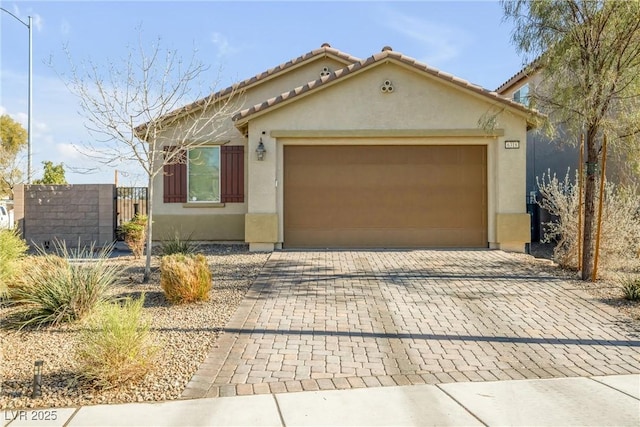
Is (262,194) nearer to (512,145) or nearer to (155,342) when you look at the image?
(512,145)

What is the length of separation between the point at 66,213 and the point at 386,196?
9755 mm

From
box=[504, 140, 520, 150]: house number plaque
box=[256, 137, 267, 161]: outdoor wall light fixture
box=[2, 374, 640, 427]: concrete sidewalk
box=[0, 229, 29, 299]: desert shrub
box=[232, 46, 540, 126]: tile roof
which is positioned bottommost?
box=[2, 374, 640, 427]: concrete sidewalk

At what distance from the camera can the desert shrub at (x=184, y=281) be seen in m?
7.60

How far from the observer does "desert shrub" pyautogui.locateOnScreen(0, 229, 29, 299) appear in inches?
308

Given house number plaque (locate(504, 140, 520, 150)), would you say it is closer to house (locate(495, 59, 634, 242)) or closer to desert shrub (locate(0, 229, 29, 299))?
house (locate(495, 59, 634, 242))

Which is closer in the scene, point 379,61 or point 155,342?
point 155,342

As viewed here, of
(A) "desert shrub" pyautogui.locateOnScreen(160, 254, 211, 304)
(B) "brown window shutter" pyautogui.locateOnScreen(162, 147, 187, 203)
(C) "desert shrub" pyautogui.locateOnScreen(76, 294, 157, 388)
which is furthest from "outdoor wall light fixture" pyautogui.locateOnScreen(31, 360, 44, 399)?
(B) "brown window shutter" pyautogui.locateOnScreen(162, 147, 187, 203)

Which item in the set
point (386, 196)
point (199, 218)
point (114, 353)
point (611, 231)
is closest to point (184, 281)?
point (114, 353)

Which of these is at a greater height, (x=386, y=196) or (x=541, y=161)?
(x=541, y=161)

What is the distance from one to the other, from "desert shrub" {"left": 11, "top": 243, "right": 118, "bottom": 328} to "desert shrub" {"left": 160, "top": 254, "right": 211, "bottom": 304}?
837 millimetres

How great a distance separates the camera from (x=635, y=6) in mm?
8523

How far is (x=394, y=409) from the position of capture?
4.23 meters

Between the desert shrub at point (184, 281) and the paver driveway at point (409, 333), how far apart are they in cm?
74

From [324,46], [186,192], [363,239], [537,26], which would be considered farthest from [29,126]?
[537,26]
